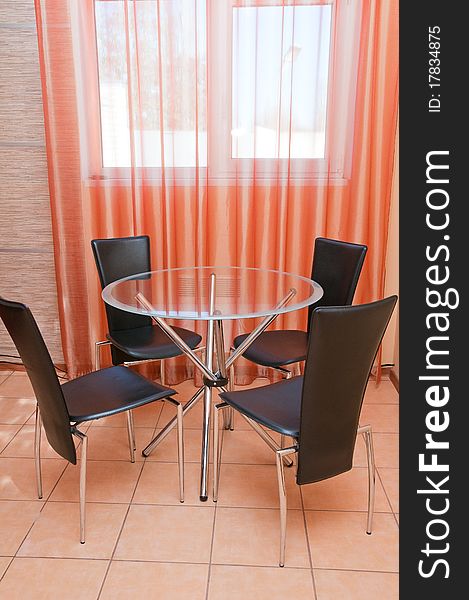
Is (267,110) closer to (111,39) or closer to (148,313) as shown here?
(111,39)

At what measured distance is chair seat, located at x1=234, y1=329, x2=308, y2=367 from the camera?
108 inches

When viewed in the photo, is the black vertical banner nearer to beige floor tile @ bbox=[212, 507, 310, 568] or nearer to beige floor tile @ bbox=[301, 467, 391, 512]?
beige floor tile @ bbox=[301, 467, 391, 512]

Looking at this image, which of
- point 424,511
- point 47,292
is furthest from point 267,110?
point 424,511

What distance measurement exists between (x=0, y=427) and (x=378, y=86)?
2704 mm

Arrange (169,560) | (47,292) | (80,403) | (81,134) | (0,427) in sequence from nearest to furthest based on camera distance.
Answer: (169,560) → (80,403) → (0,427) → (81,134) → (47,292)

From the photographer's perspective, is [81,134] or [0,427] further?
[81,134]

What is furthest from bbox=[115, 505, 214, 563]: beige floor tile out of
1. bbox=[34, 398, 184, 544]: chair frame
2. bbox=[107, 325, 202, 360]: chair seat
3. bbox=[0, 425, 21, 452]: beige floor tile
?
bbox=[0, 425, 21, 452]: beige floor tile

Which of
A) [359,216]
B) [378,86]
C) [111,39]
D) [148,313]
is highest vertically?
[111,39]

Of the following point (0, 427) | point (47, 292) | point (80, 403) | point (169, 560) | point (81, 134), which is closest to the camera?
point (169, 560)

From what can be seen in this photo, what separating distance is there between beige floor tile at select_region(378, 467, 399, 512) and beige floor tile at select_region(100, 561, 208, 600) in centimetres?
84

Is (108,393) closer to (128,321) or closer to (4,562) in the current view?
(4,562)

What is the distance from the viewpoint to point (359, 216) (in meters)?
3.38

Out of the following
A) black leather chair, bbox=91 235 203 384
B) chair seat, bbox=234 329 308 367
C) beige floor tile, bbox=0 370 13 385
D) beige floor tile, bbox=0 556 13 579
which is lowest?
beige floor tile, bbox=0 556 13 579

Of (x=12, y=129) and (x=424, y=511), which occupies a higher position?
(x=12, y=129)
